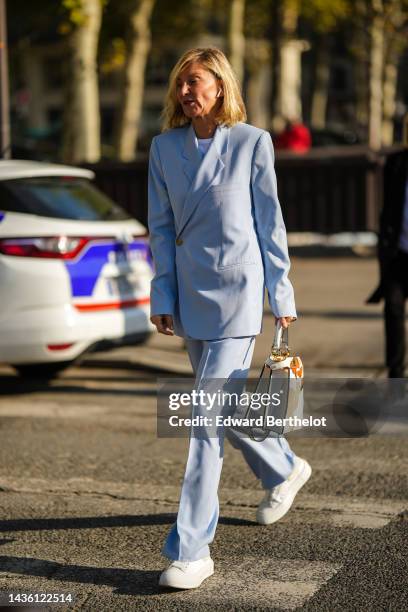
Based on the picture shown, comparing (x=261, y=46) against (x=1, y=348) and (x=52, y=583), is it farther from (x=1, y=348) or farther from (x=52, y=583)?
(x=52, y=583)

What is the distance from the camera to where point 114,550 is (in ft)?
16.1

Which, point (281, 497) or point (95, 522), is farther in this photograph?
point (95, 522)

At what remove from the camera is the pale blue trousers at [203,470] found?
172 inches

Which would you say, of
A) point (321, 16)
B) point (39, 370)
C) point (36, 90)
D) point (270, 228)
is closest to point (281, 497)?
point (270, 228)

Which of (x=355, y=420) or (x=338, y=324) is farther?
(x=338, y=324)

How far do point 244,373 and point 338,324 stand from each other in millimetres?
6661

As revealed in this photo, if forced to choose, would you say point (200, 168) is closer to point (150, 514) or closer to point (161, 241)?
point (161, 241)

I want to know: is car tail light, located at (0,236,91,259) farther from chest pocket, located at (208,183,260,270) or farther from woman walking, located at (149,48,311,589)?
chest pocket, located at (208,183,260,270)

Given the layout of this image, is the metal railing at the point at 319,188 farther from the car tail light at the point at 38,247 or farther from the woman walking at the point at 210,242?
the woman walking at the point at 210,242

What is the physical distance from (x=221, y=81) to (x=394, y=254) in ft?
11.3

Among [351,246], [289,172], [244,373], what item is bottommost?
[351,246]

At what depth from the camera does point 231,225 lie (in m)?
4.47

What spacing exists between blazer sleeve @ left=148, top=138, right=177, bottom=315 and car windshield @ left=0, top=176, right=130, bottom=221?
3.67 m

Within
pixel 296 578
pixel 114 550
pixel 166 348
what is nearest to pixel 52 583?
pixel 114 550
